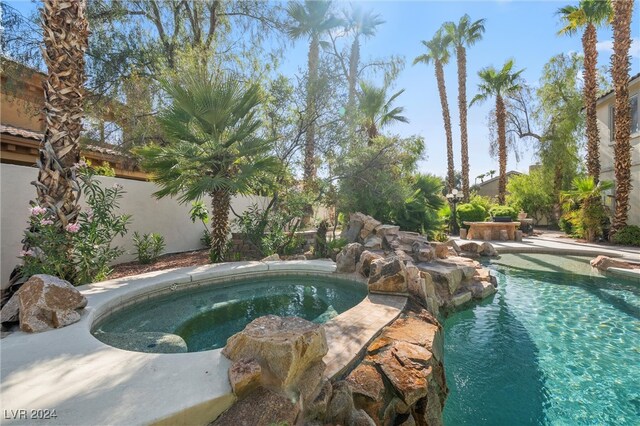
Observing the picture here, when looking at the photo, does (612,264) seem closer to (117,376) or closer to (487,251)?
(487,251)

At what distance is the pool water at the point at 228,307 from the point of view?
151 inches

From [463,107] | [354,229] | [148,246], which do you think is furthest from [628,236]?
[148,246]

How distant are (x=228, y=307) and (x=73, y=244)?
2.79 meters

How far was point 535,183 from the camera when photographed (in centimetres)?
2078

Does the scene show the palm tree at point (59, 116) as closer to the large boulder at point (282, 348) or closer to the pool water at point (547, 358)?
the large boulder at point (282, 348)

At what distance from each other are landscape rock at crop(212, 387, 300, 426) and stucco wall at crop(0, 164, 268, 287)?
6077 millimetres

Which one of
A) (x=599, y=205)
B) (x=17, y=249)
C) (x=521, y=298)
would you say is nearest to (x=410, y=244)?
(x=521, y=298)

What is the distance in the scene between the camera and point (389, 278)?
168 inches

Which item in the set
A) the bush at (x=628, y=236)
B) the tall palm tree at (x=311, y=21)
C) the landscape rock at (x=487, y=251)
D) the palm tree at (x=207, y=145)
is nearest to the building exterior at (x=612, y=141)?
the bush at (x=628, y=236)

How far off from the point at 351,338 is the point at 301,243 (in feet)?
20.8

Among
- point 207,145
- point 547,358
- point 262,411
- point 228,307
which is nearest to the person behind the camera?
point 262,411

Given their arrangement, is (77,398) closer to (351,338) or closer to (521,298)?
(351,338)

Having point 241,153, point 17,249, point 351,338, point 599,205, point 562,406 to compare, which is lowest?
point 562,406

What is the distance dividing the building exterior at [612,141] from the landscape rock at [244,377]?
17260 mm
